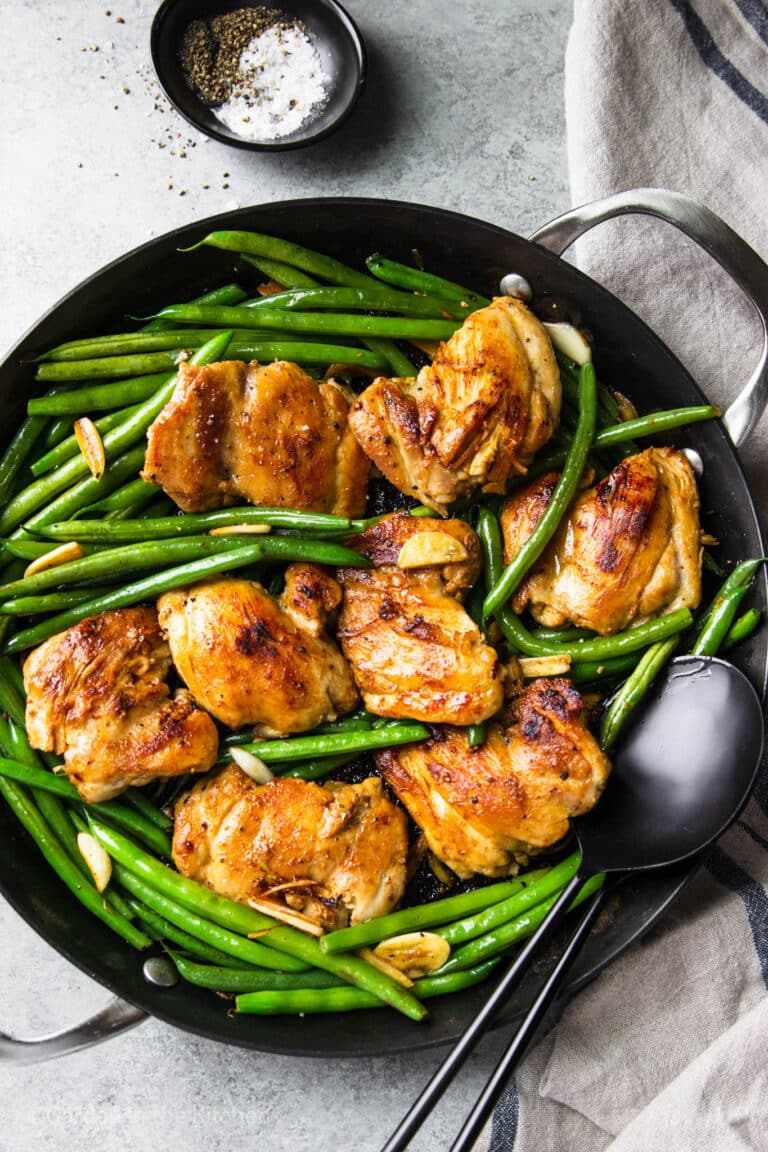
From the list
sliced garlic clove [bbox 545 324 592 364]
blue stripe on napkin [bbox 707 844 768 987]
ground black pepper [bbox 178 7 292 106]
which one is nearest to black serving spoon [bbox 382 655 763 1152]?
blue stripe on napkin [bbox 707 844 768 987]

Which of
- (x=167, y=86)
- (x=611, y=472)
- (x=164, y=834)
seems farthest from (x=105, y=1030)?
(x=167, y=86)

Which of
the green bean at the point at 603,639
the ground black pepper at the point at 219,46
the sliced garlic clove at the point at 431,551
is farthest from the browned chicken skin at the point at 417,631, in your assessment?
the ground black pepper at the point at 219,46

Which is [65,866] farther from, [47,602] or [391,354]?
[391,354]

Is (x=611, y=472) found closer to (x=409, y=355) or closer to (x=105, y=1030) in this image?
(x=409, y=355)

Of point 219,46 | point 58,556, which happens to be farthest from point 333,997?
point 219,46

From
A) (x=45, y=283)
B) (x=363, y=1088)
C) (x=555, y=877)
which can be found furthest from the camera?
(x=45, y=283)

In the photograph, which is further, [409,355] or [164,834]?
[409,355]

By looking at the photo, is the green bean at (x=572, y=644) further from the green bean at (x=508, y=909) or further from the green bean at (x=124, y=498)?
the green bean at (x=124, y=498)
